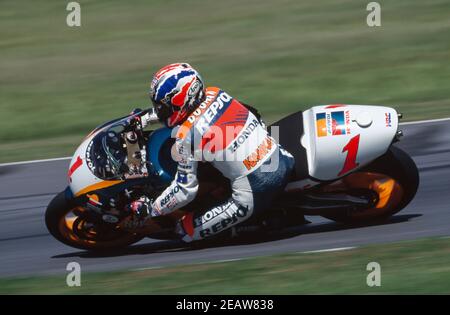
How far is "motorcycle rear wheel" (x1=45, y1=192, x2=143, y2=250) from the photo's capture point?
313 inches

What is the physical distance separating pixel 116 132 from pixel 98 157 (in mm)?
262

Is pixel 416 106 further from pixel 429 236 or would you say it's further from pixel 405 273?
pixel 405 273

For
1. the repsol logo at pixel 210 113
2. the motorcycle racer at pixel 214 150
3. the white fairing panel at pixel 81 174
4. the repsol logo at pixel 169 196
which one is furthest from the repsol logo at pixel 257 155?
the white fairing panel at pixel 81 174

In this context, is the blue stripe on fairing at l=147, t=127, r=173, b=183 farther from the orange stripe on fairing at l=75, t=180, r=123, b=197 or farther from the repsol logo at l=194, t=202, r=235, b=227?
the repsol logo at l=194, t=202, r=235, b=227

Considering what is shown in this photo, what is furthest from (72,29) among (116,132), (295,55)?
(116,132)

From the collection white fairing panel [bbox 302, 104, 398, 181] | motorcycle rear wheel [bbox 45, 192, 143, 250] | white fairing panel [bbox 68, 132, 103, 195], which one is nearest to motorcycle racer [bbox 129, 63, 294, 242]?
white fairing panel [bbox 302, 104, 398, 181]

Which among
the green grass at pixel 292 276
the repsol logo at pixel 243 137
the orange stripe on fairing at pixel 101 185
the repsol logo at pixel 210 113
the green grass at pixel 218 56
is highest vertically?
the green grass at pixel 218 56

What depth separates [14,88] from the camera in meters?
14.2

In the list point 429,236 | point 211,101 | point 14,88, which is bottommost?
point 429,236

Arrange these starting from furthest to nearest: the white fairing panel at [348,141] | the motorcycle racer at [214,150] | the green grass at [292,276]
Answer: the white fairing panel at [348,141], the motorcycle racer at [214,150], the green grass at [292,276]

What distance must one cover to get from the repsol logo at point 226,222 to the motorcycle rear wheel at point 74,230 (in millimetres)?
629

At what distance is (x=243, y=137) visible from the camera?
24.6 feet

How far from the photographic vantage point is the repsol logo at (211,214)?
7.68 meters

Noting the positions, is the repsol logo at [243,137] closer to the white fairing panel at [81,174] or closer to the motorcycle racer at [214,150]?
the motorcycle racer at [214,150]
